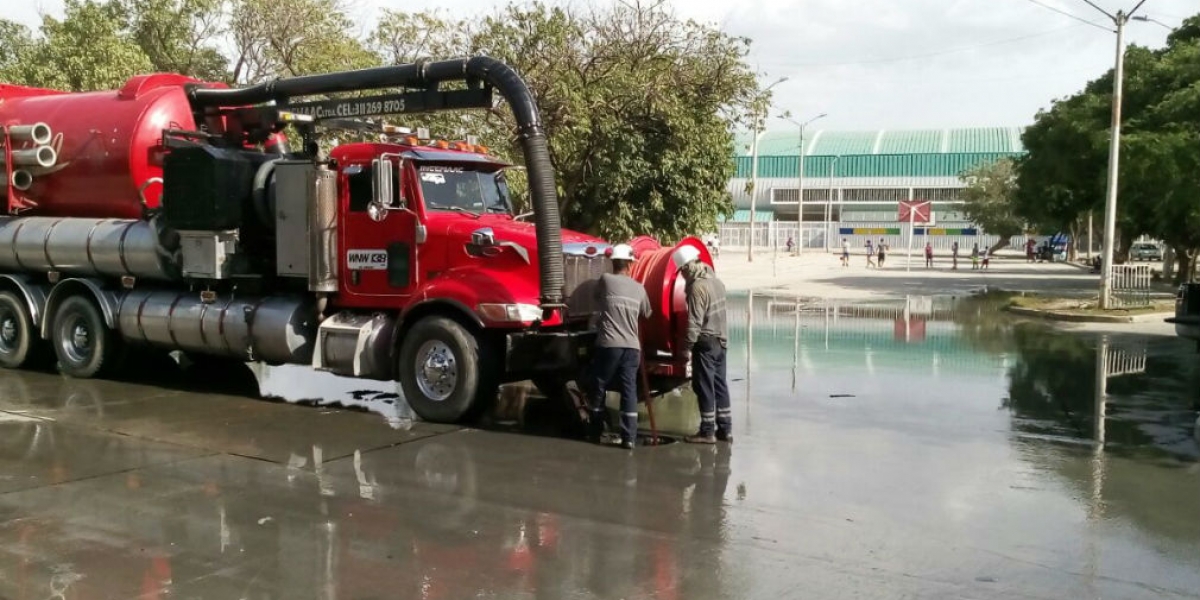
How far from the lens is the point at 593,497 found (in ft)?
24.9

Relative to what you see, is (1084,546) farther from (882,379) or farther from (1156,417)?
(882,379)

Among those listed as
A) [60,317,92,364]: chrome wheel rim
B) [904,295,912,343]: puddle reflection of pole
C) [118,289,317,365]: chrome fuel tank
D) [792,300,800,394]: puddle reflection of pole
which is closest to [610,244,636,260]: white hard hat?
[118,289,317,365]: chrome fuel tank

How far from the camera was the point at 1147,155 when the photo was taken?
25.3 metres

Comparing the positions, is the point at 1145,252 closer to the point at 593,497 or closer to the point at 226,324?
the point at 226,324

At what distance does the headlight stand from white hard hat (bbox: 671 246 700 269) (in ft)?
4.50

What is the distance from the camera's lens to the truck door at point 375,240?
10.5 m

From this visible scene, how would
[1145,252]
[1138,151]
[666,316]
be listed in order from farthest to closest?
[1145,252], [1138,151], [666,316]

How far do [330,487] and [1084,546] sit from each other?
5.27 m

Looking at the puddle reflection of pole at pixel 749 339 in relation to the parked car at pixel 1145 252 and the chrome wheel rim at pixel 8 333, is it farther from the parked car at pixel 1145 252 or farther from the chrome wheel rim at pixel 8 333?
the parked car at pixel 1145 252

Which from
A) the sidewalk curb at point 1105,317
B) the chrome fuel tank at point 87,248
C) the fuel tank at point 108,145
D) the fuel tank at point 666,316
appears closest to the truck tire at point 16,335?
the chrome fuel tank at point 87,248

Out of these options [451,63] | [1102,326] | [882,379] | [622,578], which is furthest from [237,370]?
[1102,326]

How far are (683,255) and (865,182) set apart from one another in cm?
10660

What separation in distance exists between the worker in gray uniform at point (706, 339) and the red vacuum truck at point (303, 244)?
1.46 ft

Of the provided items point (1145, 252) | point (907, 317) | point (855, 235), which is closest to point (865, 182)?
point (855, 235)
